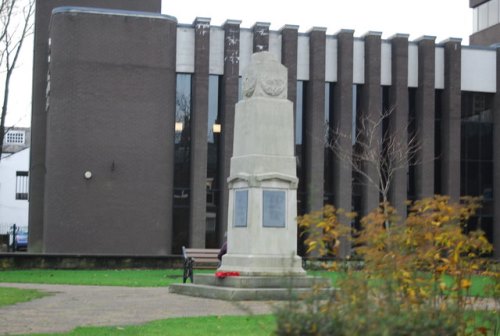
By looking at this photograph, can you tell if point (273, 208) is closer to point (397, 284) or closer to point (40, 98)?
point (397, 284)

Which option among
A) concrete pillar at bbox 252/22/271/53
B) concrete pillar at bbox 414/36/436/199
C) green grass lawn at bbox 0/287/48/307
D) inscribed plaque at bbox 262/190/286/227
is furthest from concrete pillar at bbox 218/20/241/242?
inscribed plaque at bbox 262/190/286/227

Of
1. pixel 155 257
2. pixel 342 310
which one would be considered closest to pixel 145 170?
pixel 155 257

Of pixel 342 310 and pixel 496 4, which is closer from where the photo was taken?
pixel 342 310

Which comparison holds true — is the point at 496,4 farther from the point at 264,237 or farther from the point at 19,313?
the point at 19,313

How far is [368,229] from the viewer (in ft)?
27.5

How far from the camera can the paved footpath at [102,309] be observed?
1273cm

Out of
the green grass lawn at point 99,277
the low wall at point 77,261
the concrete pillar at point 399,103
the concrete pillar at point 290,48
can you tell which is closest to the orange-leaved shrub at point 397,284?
the green grass lawn at point 99,277

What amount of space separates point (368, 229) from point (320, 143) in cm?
3105

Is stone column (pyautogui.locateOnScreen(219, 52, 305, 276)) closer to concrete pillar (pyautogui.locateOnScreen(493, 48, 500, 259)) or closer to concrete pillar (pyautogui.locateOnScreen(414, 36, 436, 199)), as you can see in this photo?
concrete pillar (pyautogui.locateOnScreen(414, 36, 436, 199))

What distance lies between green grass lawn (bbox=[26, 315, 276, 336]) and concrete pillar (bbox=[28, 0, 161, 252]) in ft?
98.5

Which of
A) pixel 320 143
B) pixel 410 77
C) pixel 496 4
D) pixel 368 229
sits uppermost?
pixel 496 4

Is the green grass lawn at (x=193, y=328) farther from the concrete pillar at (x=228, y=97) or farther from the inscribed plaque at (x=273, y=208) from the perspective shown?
the concrete pillar at (x=228, y=97)

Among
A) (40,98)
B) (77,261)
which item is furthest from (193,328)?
(40,98)

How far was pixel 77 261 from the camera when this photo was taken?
99.8 ft
